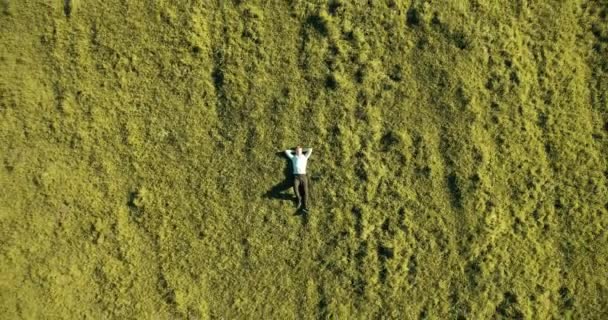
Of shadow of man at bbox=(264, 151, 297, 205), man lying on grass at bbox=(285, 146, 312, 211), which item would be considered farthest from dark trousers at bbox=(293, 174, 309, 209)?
shadow of man at bbox=(264, 151, 297, 205)

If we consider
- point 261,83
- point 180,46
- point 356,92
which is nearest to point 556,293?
point 356,92

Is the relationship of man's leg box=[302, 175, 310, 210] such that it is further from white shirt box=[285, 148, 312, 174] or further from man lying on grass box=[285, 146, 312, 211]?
white shirt box=[285, 148, 312, 174]

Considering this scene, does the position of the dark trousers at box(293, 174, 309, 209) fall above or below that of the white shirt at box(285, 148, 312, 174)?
below

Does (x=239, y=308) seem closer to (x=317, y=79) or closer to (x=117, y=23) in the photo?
(x=317, y=79)

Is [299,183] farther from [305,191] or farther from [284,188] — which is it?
[284,188]

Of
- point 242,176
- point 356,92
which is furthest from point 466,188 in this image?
point 242,176

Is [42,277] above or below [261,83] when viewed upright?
below

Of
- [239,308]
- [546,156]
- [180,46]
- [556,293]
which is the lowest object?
[239,308]
